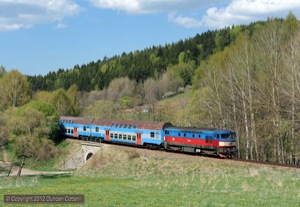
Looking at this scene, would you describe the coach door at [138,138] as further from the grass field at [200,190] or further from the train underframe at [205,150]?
the grass field at [200,190]

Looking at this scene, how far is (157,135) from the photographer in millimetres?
48000

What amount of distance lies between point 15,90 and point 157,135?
58892mm

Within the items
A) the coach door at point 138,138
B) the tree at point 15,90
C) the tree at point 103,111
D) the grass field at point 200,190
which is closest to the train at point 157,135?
the coach door at point 138,138

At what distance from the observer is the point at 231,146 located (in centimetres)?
4109

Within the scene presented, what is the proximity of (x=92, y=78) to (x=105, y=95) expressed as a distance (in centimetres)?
2620

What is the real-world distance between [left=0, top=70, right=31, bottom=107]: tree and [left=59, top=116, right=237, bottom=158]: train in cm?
3303

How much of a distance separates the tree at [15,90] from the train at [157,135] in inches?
1300

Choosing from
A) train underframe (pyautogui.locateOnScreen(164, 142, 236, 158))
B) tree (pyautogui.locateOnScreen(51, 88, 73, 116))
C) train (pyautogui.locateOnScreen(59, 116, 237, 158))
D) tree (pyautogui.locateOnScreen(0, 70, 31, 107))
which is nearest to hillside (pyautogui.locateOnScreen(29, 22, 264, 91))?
tree (pyautogui.locateOnScreen(51, 88, 73, 116))

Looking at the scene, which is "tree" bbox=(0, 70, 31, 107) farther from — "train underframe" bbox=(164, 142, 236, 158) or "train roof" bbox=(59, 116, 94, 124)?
"train underframe" bbox=(164, 142, 236, 158)

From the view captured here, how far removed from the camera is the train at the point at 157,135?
40.8 meters

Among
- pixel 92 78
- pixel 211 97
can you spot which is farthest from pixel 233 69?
pixel 92 78

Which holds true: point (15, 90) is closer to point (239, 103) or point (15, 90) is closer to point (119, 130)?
point (119, 130)

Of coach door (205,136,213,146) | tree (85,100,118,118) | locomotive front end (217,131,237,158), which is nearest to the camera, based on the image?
locomotive front end (217,131,237,158)

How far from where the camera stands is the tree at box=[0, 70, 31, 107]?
9556cm
